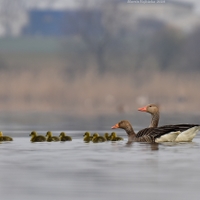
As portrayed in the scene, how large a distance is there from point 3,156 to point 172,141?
393 centimetres

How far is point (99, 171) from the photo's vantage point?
9336mm

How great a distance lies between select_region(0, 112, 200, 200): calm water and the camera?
7707mm

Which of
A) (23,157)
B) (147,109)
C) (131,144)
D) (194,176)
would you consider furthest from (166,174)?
(147,109)

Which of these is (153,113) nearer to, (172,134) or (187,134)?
(172,134)

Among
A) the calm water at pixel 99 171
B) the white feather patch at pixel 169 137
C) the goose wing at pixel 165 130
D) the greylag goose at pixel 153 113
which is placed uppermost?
the greylag goose at pixel 153 113

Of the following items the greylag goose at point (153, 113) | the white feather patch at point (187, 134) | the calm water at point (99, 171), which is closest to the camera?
the calm water at point (99, 171)

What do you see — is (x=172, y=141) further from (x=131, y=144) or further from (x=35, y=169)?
(x=35, y=169)

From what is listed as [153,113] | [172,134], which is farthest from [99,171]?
[153,113]

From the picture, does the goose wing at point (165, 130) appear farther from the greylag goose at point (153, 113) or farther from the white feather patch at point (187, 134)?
the greylag goose at point (153, 113)

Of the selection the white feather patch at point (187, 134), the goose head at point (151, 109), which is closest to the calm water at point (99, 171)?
the white feather patch at point (187, 134)

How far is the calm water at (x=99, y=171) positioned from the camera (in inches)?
303

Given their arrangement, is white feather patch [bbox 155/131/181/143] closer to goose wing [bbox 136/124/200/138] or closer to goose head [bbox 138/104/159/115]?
goose wing [bbox 136/124/200/138]

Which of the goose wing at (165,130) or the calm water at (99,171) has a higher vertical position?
the goose wing at (165,130)

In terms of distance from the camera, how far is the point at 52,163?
10.3 m
